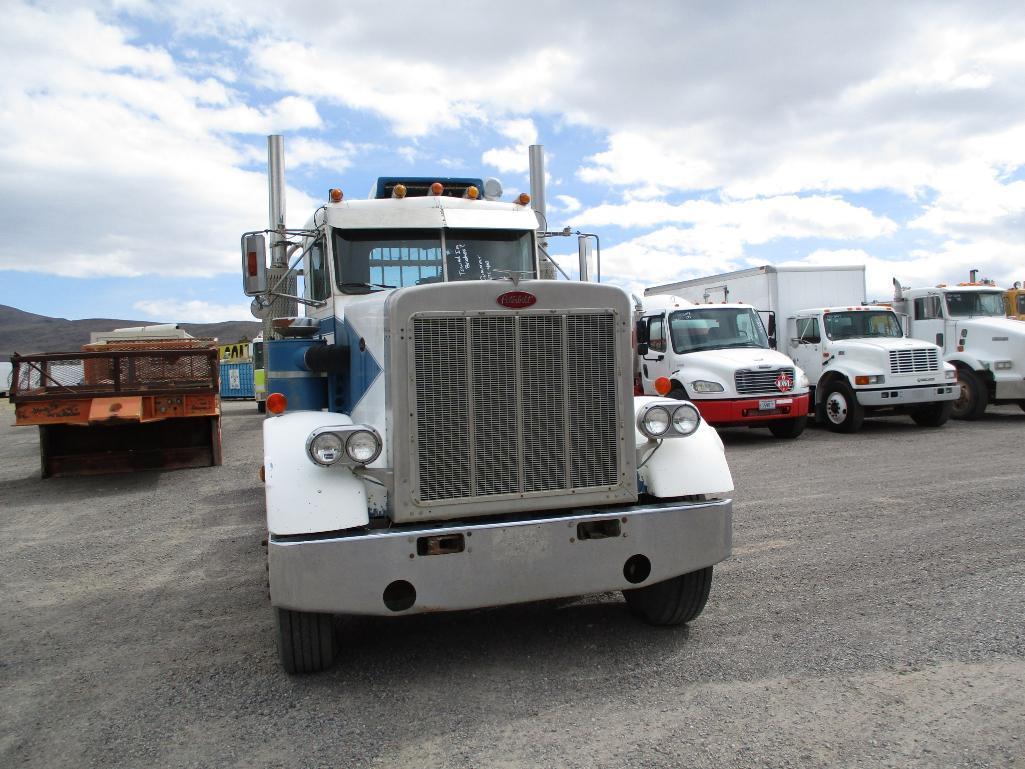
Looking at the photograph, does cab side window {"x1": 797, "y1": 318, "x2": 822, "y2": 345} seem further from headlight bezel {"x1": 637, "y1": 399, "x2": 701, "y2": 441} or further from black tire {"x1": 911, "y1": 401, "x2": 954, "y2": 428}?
headlight bezel {"x1": 637, "y1": 399, "x2": 701, "y2": 441}

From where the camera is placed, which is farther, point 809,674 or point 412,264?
point 412,264

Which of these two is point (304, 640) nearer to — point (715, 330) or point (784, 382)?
point (784, 382)

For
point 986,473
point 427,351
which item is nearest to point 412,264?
point 427,351

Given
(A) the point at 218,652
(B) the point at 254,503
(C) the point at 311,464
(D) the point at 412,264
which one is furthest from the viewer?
(B) the point at 254,503

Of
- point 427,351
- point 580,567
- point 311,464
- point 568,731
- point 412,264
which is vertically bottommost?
point 568,731

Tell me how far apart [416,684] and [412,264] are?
9.21 ft

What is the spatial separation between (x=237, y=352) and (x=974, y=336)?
25026 mm

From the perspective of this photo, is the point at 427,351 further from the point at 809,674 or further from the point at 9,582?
the point at 9,582

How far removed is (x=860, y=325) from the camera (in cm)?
1441

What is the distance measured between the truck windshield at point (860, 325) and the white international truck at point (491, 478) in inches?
443

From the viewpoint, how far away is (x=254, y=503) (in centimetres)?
848

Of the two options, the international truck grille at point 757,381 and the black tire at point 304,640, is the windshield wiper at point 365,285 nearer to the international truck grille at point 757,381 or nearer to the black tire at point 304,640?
the black tire at point 304,640

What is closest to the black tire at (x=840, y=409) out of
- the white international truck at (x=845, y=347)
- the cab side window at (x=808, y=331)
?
the white international truck at (x=845, y=347)

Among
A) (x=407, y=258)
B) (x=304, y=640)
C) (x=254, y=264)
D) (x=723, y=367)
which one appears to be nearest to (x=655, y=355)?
(x=723, y=367)
